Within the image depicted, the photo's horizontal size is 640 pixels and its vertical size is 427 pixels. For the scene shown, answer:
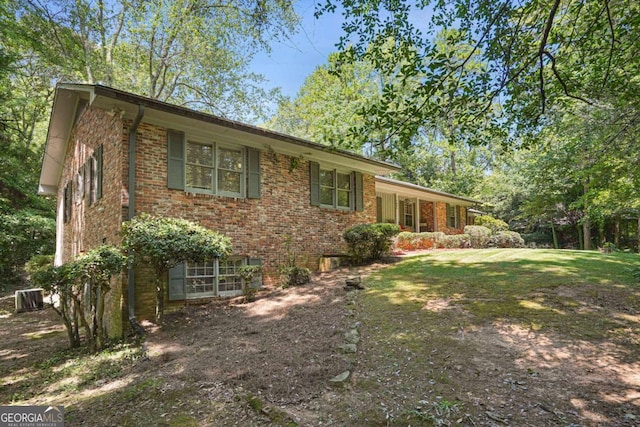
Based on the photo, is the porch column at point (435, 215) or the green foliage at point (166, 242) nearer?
the green foliage at point (166, 242)

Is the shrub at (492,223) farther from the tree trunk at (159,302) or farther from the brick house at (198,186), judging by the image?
the tree trunk at (159,302)

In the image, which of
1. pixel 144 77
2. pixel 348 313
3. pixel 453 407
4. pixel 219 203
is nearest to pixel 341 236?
pixel 219 203

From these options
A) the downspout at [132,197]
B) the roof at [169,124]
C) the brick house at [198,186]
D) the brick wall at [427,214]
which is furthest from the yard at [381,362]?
the brick wall at [427,214]

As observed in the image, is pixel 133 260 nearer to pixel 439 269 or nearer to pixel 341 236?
pixel 341 236

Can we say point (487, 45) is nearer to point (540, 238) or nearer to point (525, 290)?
point (525, 290)

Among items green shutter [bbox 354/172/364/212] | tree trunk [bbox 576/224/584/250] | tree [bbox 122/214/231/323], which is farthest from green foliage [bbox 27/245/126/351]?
tree trunk [bbox 576/224/584/250]

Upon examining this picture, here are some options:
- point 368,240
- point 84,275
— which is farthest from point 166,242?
point 368,240

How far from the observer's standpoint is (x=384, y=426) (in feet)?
9.41

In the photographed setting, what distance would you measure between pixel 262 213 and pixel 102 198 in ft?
12.8

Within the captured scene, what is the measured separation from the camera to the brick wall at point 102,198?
7.03 metres

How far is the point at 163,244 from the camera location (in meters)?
6.15

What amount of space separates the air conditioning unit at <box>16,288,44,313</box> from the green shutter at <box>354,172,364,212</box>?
12728mm

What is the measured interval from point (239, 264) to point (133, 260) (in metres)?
2.90

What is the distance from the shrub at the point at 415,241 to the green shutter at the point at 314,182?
19.2ft
